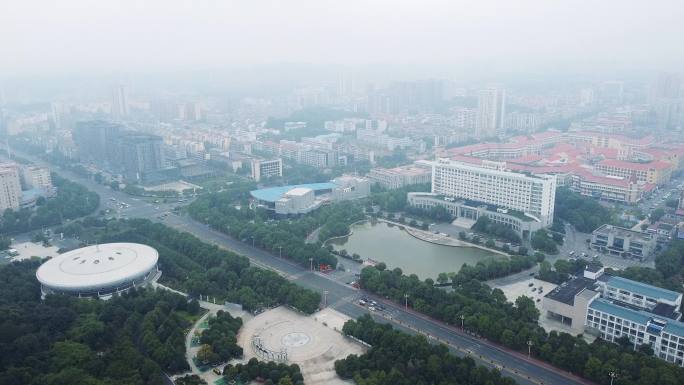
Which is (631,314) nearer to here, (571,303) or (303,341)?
(571,303)

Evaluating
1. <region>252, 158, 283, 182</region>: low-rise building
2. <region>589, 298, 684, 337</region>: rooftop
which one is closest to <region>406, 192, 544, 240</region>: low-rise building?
<region>589, 298, 684, 337</region>: rooftop

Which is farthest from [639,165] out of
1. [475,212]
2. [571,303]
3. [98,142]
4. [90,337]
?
[98,142]

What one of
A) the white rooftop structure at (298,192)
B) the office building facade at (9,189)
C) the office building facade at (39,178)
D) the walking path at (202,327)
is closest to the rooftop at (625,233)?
the white rooftop structure at (298,192)

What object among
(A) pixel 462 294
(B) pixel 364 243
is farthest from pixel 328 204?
(A) pixel 462 294

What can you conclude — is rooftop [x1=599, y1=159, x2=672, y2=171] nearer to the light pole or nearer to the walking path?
the light pole

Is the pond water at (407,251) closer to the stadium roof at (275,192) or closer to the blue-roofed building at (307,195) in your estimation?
the blue-roofed building at (307,195)

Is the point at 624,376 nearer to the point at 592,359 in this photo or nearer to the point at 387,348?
the point at 592,359
